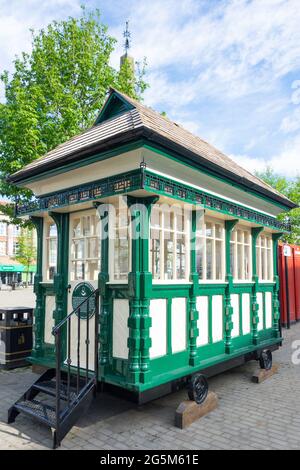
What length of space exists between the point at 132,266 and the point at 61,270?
1.57 metres

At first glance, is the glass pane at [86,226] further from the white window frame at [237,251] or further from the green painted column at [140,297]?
the white window frame at [237,251]

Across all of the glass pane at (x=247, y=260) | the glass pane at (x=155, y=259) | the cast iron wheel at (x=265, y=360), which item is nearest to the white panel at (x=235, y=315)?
the glass pane at (x=247, y=260)

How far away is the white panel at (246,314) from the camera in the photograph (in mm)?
6609

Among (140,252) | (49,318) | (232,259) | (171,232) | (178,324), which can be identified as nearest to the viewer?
(140,252)

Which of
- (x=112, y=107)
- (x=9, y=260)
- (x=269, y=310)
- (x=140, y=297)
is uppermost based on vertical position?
(x=112, y=107)

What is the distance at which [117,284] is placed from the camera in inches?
178

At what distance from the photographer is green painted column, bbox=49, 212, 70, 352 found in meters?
5.34

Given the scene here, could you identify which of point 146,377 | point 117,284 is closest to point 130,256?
point 117,284

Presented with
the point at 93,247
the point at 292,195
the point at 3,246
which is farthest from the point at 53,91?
the point at 3,246

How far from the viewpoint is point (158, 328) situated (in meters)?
4.51

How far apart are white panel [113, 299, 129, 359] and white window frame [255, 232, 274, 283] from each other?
3.81 metres

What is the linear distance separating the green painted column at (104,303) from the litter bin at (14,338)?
3214 millimetres

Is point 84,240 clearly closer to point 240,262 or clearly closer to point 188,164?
point 188,164

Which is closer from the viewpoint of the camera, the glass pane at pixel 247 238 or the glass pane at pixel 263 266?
the glass pane at pixel 247 238
